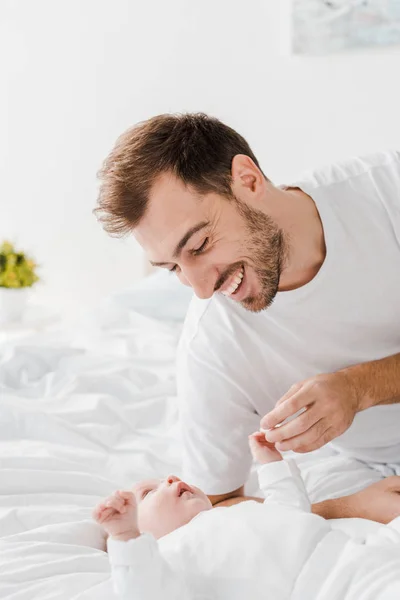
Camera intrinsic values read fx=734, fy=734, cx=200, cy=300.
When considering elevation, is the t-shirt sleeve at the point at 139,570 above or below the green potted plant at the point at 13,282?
above

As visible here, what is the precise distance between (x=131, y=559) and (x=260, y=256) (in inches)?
24.9

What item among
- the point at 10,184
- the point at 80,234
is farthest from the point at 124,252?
the point at 10,184

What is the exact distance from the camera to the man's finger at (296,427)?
1.23m

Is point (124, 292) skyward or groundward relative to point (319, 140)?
groundward

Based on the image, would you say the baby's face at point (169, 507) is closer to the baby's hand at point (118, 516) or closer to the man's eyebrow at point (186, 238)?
the baby's hand at point (118, 516)

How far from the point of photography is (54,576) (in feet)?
3.70

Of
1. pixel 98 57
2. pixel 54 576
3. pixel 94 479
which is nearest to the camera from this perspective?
pixel 54 576

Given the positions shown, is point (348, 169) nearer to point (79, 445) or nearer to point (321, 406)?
point (321, 406)

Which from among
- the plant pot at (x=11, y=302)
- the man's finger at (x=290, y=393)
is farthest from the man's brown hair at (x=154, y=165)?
the plant pot at (x=11, y=302)

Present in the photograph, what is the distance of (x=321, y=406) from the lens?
1256 mm

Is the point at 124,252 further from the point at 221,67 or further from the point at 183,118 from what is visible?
the point at 183,118

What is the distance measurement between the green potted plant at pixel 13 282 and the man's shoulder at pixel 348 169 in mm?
2042

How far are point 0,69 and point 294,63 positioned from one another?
5.38ft

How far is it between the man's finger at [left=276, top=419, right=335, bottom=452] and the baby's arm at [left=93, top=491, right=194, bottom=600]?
328 millimetres
